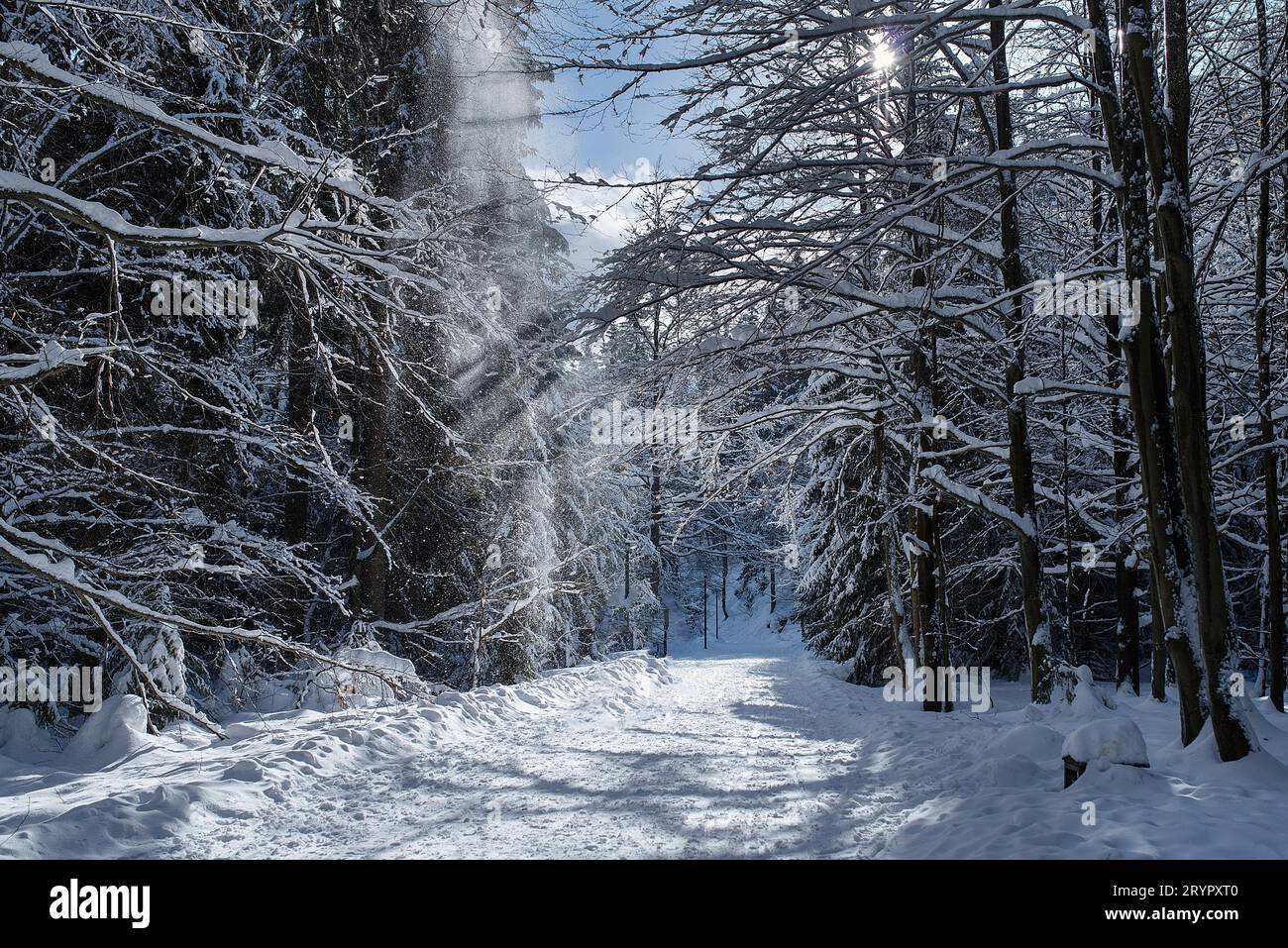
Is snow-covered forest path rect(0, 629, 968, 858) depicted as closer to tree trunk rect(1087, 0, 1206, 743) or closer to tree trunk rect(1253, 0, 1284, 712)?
tree trunk rect(1087, 0, 1206, 743)

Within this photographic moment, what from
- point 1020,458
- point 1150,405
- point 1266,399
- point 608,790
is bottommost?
point 608,790

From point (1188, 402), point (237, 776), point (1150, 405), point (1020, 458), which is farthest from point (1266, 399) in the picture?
point (237, 776)

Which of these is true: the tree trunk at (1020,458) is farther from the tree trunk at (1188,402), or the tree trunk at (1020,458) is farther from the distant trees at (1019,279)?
the tree trunk at (1188,402)

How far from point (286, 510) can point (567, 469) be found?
646 centimetres

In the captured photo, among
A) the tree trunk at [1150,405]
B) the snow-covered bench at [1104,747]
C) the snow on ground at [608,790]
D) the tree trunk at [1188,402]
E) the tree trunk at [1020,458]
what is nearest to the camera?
the snow on ground at [608,790]

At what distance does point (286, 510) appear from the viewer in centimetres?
1210

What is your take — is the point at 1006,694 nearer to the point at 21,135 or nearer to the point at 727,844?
the point at 727,844

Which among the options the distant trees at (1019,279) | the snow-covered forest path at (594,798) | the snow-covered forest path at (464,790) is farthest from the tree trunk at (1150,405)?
the snow-covered forest path at (594,798)

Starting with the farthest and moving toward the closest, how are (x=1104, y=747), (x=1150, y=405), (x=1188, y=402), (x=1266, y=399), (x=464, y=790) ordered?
(x=1266, y=399) < (x=464, y=790) < (x=1150, y=405) < (x=1188, y=402) < (x=1104, y=747)

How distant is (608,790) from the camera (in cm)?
567

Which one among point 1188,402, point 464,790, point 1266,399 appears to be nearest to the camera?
point 1188,402

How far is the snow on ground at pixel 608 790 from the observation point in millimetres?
4074

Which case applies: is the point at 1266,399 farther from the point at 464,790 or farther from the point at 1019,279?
the point at 464,790
